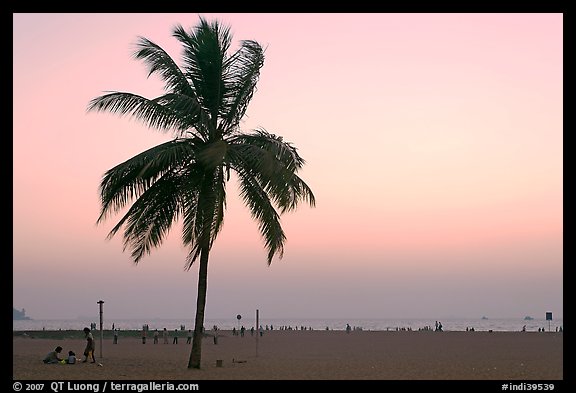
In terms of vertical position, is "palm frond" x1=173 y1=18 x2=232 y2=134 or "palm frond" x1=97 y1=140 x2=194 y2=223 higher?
"palm frond" x1=173 y1=18 x2=232 y2=134

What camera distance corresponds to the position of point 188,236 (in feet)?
84.0

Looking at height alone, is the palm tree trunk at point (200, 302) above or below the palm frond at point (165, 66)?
below

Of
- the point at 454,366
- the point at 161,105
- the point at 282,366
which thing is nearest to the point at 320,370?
the point at 282,366

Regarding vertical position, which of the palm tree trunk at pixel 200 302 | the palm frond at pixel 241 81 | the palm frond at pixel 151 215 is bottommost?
the palm tree trunk at pixel 200 302

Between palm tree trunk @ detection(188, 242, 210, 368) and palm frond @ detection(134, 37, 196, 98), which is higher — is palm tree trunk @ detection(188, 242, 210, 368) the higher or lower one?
the lower one

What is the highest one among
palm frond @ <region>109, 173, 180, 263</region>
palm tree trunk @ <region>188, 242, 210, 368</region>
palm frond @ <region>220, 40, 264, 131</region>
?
palm frond @ <region>220, 40, 264, 131</region>

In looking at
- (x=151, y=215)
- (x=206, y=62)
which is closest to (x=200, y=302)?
(x=151, y=215)

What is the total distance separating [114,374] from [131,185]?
21.5 feet

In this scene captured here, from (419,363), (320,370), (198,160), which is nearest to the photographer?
(198,160)

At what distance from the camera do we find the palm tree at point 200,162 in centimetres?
2517

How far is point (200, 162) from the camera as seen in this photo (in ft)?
83.5

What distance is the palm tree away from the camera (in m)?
25.2

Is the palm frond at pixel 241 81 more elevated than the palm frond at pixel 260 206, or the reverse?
the palm frond at pixel 241 81
